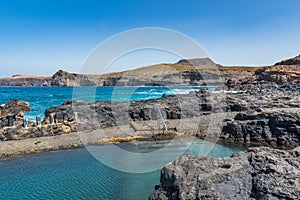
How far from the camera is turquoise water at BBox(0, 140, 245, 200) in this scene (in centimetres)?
1134

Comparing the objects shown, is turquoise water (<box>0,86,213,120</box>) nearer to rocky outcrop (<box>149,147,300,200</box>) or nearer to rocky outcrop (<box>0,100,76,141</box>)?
rocky outcrop (<box>0,100,76,141</box>)

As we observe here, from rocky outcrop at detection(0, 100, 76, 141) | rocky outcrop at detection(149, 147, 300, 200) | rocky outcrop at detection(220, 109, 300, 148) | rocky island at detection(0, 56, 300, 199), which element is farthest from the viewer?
rocky outcrop at detection(0, 100, 76, 141)

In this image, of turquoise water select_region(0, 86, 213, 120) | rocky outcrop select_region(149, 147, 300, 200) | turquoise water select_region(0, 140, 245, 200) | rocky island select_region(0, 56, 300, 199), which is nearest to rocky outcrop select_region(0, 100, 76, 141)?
rocky island select_region(0, 56, 300, 199)

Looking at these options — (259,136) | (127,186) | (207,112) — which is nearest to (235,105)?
(207,112)

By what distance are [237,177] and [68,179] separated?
971 cm

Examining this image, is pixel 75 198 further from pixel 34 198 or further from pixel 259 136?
pixel 259 136

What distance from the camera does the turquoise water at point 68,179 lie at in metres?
11.3

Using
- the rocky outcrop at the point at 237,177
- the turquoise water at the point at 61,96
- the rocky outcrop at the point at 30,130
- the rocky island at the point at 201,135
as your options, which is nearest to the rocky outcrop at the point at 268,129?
the rocky island at the point at 201,135

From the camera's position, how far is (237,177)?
6.73 m

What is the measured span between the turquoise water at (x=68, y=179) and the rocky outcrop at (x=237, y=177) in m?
3.76

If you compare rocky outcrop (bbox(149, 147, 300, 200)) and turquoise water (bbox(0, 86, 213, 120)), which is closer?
rocky outcrop (bbox(149, 147, 300, 200))

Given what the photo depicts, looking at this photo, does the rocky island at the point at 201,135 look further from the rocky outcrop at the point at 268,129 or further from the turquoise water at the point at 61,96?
the turquoise water at the point at 61,96

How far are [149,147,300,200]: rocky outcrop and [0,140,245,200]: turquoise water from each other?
376 cm

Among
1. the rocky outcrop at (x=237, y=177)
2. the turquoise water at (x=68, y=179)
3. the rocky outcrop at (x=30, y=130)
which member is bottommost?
the turquoise water at (x=68, y=179)
